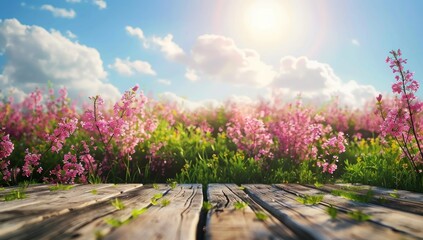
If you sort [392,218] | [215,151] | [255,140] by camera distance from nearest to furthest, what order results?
[392,218] < [255,140] < [215,151]

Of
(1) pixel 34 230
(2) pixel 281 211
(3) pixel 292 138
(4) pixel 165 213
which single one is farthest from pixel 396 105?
(1) pixel 34 230

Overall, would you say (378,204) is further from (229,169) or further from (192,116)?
(192,116)

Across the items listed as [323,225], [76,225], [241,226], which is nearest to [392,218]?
[323,225]

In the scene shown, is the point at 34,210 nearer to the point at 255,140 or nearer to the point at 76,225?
the point at 76,225

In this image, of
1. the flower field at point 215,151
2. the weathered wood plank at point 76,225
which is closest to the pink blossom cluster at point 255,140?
the flower field at point 215,151

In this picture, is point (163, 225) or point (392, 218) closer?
point (163, 225)

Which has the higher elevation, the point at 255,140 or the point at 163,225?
the point at 255,140

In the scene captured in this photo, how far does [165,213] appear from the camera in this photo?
7.51ft

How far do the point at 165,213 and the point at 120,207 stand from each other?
369 millimetres

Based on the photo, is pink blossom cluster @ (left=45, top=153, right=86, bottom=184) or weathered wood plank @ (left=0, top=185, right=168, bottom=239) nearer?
weathered wood plank @ (left=0, top=185, right=168, bottom=239)

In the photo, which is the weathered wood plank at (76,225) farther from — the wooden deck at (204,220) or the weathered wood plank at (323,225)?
the weathered wood plank at (323,225)

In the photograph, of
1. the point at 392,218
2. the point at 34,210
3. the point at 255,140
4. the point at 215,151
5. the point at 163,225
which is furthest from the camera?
the point at 215,151

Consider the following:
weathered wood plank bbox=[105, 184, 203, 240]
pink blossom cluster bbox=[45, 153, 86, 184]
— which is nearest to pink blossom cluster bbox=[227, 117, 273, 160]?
pink blossom cluster bbox=[45, 153, 86, 184]

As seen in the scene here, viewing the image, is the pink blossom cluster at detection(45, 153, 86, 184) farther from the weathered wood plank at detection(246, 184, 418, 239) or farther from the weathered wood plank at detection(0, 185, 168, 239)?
the weathered wood plank at detection(246, 184, 418, 239)
